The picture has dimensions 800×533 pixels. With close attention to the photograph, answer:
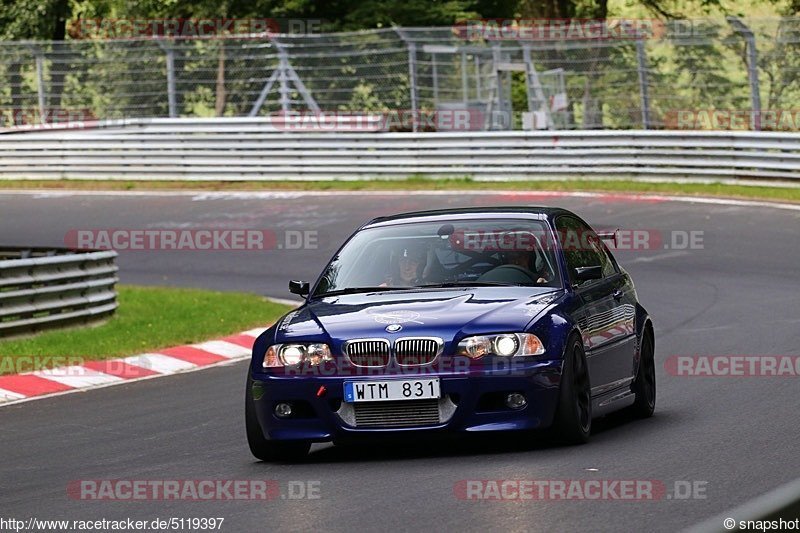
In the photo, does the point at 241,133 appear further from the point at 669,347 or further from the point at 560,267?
the point at 560,267

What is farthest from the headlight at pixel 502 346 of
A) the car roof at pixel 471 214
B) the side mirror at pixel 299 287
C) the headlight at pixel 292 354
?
the side mirror at pixel 299 287

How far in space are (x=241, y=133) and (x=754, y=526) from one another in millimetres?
28475

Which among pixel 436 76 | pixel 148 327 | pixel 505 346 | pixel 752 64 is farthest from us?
pixel 436 76

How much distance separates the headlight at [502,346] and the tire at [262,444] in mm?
1087

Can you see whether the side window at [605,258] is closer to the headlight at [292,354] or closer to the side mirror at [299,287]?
the side mirror at [299,287]

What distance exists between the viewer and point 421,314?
28.1 feet

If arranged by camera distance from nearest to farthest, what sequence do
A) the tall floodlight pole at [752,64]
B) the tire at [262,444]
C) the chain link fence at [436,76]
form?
the tire at [262,444], the tall floodlight pole at [752,64], the chain link fence at [436,76]

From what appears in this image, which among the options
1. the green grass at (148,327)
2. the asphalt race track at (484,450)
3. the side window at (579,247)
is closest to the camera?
the asphalt race track at (484,450)

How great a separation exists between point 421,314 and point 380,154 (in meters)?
22.0

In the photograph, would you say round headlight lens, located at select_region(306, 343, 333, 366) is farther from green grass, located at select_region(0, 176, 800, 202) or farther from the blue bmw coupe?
green grass, located at select_region(0, 176, 800, 202)

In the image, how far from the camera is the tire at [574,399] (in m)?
8.36

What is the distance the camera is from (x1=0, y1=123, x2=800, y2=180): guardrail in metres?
26.3

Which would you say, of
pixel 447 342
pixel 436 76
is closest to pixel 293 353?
pixel 447 342

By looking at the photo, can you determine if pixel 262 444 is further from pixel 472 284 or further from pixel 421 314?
pixel 472 284
